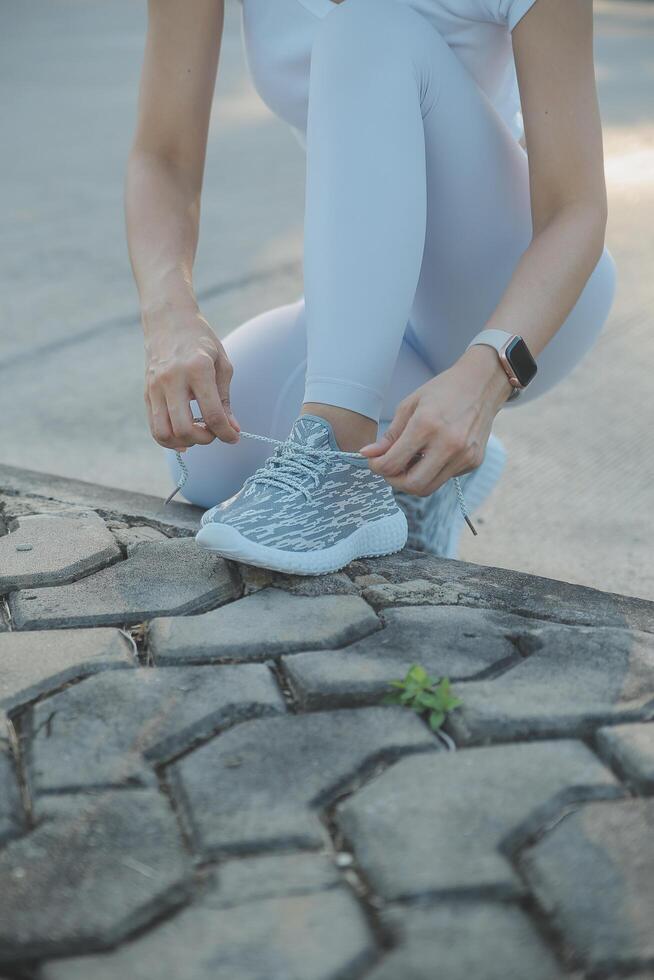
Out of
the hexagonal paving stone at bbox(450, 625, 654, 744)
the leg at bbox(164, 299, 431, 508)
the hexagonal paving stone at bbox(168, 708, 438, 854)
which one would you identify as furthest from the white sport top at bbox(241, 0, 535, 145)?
the hexagonal paving stone at bbox(168, 708, 438, 854)

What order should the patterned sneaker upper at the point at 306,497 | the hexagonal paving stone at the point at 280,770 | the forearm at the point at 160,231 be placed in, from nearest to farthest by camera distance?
the hexagonal paving stone at the point at 280,770 → the patterned sneaker upper at the point at 306,497 → the forearm at the point at 160,231

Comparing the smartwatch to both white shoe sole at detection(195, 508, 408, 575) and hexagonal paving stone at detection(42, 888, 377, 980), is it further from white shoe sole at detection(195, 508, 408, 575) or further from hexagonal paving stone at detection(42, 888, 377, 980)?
hexagonal paving stone at detection(42, 888, 377, 980)

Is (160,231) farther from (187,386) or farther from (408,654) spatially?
(408,654)

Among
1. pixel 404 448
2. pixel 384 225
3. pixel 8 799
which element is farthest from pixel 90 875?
pixel 384 225

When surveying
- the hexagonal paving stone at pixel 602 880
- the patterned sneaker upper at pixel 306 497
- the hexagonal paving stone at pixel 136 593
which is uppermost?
the patterned sneaker upper at pixel 306 497

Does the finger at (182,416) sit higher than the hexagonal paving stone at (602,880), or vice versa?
the finger at (182,416)

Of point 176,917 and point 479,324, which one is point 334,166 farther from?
point 176,917

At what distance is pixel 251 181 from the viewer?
3.28 meters

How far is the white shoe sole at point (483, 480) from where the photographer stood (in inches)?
56.6

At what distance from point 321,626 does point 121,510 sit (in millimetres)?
384

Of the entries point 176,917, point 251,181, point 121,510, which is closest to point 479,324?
point 121,510

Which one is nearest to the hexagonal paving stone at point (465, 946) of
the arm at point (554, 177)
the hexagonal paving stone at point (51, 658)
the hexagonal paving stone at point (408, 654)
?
the hexagonal paving stone at point (408, 654)

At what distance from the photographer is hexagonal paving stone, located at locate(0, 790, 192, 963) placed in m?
0.66

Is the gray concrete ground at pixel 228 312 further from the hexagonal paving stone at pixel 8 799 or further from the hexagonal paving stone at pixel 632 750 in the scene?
the hexagonal paving stone at pixel 8 799
